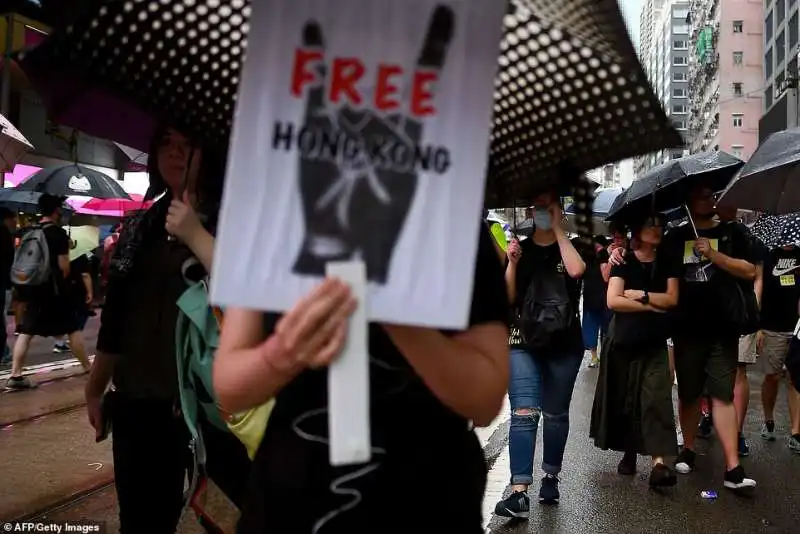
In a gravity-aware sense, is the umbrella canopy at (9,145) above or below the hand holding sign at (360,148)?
above

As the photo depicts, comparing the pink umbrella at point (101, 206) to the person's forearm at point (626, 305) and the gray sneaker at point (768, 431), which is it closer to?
the person's forearm at point (626, 305)

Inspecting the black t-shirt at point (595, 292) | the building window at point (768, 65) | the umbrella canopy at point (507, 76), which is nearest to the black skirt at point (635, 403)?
the umbrella canopy at point (507, 76)

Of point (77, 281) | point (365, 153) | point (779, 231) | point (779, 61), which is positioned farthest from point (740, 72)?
point (365, 153)

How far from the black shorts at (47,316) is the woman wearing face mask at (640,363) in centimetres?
563

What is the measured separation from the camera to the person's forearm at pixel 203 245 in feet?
7.94

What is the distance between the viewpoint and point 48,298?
319 inches

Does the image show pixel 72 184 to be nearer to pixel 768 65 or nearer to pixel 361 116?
pixel 361 116

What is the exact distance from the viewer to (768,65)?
56188mm

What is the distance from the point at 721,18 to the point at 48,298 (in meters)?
65.9

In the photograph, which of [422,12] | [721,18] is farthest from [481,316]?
[721,18]

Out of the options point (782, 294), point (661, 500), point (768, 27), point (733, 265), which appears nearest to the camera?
point (661, 500)

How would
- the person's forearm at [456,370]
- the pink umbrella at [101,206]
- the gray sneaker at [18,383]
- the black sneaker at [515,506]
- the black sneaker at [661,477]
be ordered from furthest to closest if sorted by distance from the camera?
the pink umbrella at [101,206] < the gray sneaker at [18,383] < the black sneaker at [661,477] < the black sneaker at [515,506] < the person's forearm at [456,370]

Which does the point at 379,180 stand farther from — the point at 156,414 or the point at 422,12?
the point at 156,414

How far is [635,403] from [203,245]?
12.6 ft
